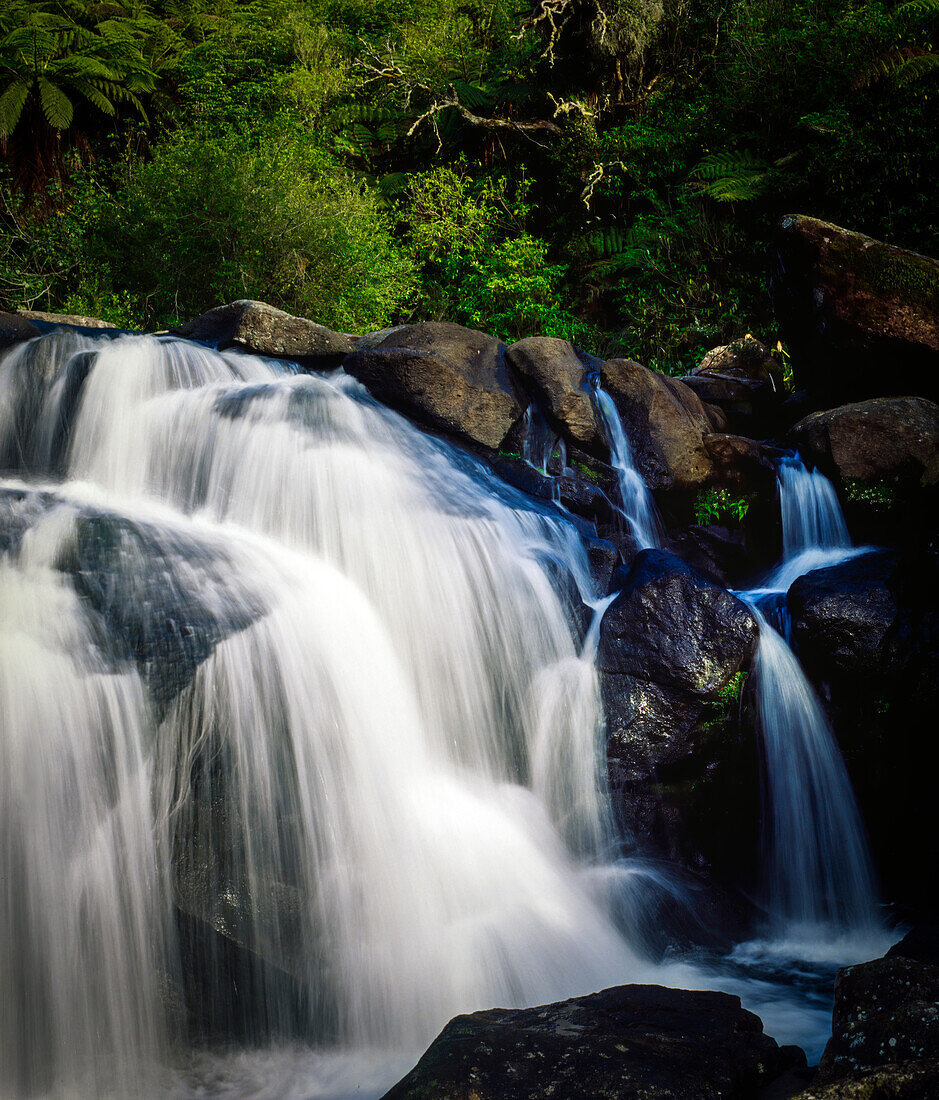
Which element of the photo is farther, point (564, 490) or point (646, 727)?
point (564, 490)

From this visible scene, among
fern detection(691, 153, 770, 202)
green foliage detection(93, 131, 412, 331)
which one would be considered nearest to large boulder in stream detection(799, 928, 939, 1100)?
green foliage detection(93, 131, 412, 331)

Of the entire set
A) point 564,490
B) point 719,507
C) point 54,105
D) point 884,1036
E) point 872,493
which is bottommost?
point 884,1036

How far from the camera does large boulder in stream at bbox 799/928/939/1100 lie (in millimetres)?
1735

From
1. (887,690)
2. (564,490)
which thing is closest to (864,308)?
(564,490)

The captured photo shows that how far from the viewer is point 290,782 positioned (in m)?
3.84

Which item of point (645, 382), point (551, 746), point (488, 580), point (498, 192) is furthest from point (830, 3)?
point (551, 746)

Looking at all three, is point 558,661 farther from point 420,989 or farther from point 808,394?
point 808,394

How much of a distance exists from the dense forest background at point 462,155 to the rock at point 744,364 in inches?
104

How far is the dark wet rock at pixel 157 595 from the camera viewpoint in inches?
148

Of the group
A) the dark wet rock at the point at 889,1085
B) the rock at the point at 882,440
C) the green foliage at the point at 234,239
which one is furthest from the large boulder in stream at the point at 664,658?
the green foliage at the point at 234,239

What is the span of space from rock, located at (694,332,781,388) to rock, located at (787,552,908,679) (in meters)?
4.54

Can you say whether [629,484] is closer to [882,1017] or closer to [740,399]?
[740,399]

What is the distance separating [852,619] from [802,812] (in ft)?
4.34

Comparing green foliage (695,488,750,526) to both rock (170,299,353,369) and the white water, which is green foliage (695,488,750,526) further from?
rock (170,299,353,369)
